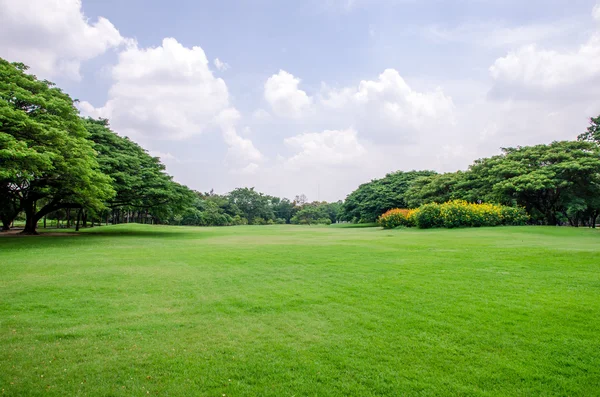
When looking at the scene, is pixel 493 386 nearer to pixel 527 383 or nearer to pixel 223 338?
pixel 527 383

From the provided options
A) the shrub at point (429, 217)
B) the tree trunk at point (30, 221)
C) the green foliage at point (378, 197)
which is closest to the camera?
the tree trunk at point (30, 221)

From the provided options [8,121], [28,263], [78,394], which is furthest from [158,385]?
[8,121]

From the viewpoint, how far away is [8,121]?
1455cm

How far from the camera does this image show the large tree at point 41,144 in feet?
46.2

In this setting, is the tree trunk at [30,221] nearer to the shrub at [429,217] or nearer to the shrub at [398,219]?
the shrub at [429,217]

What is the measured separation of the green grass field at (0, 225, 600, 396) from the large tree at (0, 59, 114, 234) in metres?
7.50

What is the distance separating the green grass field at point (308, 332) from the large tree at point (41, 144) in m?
7.50

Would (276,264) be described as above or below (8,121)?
below

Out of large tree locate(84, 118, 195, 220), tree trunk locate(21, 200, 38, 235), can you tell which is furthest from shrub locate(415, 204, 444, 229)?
tree trunk locate(21, 200, 38, 235)

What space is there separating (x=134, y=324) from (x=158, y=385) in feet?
6.25

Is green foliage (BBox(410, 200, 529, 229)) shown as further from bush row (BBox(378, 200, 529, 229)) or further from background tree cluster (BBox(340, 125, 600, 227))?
background tree cluster (BBox(340, 125, 600, 227))

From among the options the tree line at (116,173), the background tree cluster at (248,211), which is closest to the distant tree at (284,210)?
the background tree cluster at (248,211)

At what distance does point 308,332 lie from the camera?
468cm

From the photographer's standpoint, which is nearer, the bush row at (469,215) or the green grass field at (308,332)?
the green grass field at (308,332)
